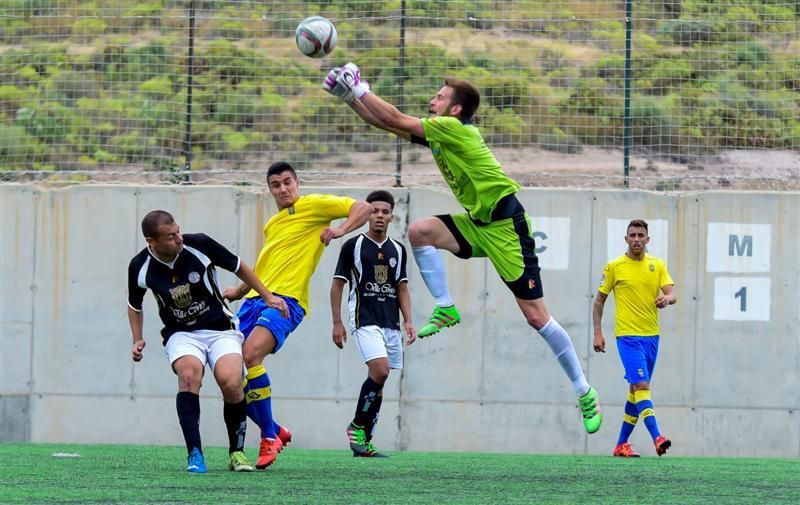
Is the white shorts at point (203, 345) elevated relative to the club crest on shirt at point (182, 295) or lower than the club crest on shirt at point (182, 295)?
lower

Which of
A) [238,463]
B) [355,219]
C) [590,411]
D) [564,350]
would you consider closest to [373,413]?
[355,219]

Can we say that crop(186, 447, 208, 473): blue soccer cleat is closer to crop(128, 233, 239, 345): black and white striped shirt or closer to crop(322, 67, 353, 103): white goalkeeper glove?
crop(128, 233, 239, 345): black and white striped shirt

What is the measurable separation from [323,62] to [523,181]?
400cm

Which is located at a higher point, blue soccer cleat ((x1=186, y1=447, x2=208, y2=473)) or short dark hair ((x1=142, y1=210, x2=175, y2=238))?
short dark hair ((x1=142, y1=210, x2=175, y2=238))

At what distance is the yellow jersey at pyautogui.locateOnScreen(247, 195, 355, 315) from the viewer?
30.0 feet

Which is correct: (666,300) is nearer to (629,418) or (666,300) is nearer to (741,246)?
(629,418)

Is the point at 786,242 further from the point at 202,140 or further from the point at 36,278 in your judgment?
the point at 36,278

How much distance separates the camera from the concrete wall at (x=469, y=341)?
13.2m

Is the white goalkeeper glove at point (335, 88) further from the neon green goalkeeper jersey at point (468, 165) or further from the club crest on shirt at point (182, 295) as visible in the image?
the club crest on shirt at point (182, 295)

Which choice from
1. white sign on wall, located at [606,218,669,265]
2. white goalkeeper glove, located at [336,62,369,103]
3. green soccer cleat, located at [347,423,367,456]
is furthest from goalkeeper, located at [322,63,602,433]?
white sign on wall, located at [606,218,669,265]

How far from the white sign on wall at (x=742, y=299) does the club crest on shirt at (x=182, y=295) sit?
7.16 meters

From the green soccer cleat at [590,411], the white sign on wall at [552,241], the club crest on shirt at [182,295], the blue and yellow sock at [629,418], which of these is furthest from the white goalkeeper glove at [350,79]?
the white sign on wall at [552,241]

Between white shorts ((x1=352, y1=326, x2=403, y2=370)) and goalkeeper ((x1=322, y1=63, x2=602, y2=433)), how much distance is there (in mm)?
1757

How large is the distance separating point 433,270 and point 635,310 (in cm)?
379
